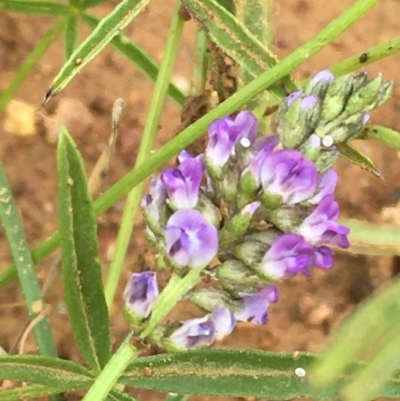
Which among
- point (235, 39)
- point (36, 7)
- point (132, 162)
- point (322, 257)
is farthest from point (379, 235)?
point (132, 162)

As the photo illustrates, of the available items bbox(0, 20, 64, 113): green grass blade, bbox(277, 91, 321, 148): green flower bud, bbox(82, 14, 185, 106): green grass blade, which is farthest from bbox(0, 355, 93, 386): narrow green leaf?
bbox(0, 20, 64, 113): green grass blade

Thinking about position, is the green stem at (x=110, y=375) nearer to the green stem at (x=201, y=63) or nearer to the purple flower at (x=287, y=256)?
the purple flower at (x=287, y=256)

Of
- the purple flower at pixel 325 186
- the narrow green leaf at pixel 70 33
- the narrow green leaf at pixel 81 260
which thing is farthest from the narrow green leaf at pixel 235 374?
the narrow green leaf at pixel 70 33

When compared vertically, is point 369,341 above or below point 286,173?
below

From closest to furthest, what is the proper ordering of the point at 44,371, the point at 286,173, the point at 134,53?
the point at 286,173
the point at 44,371
the point at 134,53

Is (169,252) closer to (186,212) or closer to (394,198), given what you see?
(186,212)

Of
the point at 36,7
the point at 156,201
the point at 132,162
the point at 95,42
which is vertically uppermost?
the point at 132,162

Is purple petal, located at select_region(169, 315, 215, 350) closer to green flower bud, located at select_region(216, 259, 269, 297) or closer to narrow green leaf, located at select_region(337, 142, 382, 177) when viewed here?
green flower bud, located at select_region(216, 259, 269, 297)

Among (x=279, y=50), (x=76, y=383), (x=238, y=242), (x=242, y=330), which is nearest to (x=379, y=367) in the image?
(x=238, y=242)

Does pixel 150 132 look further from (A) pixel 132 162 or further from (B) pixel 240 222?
(A) pixel 132 162
